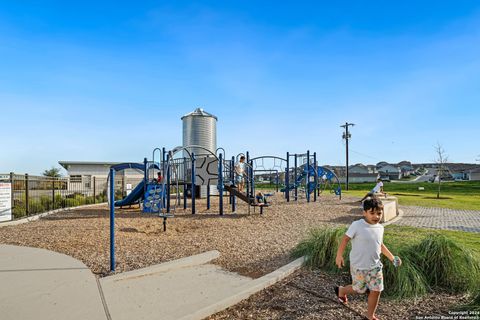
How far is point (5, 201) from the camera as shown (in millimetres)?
10211

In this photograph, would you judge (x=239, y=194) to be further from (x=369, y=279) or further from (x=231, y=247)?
(x=369, y=279)

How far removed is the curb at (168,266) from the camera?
14.8 feet

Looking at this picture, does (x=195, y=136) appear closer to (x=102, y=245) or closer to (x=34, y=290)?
(x=102, y=245)

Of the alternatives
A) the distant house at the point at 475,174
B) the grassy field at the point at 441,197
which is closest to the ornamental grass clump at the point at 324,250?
the grassy field at the point at 441,197

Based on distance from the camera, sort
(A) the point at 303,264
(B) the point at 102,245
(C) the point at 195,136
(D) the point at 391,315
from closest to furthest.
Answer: (D) the point at 391,315, (A) the point at 303,264, (B) the point at 102,245, (C) the point at 195,136

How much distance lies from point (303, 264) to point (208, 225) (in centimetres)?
448

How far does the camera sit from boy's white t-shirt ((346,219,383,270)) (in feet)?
10.9

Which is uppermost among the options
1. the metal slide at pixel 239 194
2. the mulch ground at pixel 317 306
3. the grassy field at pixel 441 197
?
the metal slide at pixel 239 194

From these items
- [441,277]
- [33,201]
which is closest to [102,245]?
[441,277]

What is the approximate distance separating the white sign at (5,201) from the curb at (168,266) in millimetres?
7787

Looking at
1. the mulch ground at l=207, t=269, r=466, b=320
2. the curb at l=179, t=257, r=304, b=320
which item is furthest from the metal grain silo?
the mulch ground at l=207, t=269, r=466, b=320

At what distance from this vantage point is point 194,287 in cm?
420

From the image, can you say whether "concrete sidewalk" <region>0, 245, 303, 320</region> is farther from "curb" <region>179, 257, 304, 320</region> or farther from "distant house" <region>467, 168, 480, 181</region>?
"distant house" <region>467, 168, 480, 181</region>

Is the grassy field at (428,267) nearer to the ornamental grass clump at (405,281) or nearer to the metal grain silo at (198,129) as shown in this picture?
the ornamental grass clump at (405,281)
